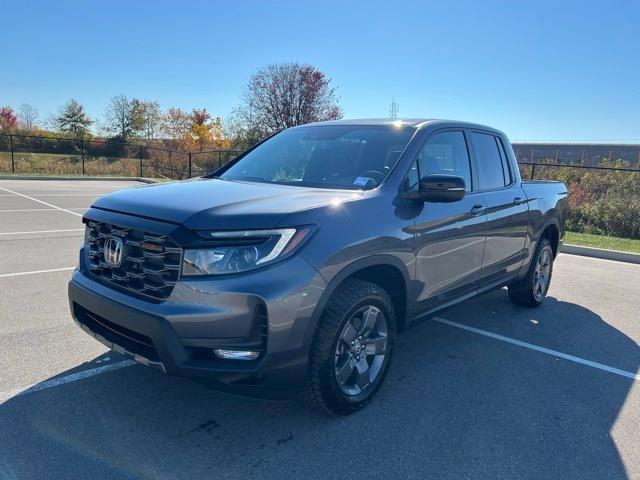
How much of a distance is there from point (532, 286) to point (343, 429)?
3448 millimetres

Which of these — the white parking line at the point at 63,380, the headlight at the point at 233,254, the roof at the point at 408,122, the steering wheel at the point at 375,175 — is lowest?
the white parking line at the point at 63,380

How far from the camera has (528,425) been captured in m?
3.18

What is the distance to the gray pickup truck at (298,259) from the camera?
2.56 metres

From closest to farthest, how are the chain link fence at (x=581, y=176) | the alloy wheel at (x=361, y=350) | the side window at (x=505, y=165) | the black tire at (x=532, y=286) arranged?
the alloy wheel at (x=361, y=350)
the side window at (x=505, y=165)
the black tire at (x=532, y=286)
the chain link fence at (x=581, y=176)

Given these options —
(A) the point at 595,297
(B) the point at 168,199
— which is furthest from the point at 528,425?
(A) the point at 595,297

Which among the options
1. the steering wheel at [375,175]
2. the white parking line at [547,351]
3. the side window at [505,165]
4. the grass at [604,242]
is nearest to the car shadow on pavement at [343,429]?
the white parking line at [547,351]

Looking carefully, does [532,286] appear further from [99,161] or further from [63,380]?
[99,161]

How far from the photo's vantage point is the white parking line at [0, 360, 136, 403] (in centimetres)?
321

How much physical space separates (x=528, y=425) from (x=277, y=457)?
1638 millimetres

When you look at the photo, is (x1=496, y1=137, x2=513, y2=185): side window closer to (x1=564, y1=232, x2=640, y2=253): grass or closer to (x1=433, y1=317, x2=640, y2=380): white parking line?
(x1=433, y1=317, x2=640, y2=380): white parking line

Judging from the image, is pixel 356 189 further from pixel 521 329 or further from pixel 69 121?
pixel 69 121

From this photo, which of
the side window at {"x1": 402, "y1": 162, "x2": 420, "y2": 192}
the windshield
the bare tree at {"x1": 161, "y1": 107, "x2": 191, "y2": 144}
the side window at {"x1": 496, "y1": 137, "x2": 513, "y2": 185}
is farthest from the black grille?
the bare tree at {"x1": 161, "y1": 107, "x2": 191, "y2": 144}

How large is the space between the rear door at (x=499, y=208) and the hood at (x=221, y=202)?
1.76 m

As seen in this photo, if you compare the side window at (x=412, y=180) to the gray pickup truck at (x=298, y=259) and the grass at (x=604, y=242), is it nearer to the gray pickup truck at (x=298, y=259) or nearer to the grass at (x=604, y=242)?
the gray pickup truck at (x=298, y=259)
